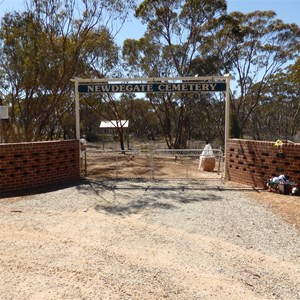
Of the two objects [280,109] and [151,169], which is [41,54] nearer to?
[151,169]

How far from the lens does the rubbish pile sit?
791 cm

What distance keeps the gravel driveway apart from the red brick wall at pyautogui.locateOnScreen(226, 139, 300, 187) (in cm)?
139

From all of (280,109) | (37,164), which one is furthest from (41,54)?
(280,109)

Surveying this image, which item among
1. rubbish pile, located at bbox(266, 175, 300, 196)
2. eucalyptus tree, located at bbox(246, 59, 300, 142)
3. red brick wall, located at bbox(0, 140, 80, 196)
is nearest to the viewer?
rubbish pile, located at bbox(266, 175, 300, 196)

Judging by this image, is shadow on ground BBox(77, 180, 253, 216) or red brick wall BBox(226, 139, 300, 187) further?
red brick wall BBox(226, 139, 300, 187)

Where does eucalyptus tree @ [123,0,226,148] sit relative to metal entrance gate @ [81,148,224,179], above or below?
above

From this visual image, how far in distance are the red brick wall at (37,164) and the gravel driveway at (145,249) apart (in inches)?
46.4

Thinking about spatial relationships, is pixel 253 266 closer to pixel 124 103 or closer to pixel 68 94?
pixel 68 94

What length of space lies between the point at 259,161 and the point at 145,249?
5.31 m

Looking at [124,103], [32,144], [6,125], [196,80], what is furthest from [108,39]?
[124,103]

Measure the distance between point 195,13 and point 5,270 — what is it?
23.7 m

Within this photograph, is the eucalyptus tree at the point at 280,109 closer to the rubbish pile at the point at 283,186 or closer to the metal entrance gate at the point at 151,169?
the metal entrance gate at the point at 151,169

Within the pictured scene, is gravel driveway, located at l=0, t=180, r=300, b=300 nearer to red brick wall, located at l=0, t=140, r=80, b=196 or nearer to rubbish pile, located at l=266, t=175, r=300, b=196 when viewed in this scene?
rubbish pile, located at l=266, t=175, r=300, b=196

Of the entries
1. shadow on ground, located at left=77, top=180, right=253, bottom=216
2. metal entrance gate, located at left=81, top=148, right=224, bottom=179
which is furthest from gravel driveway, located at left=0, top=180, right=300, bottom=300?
metal entrance gate, located at left=81, top=148, right=224, bottom=179
